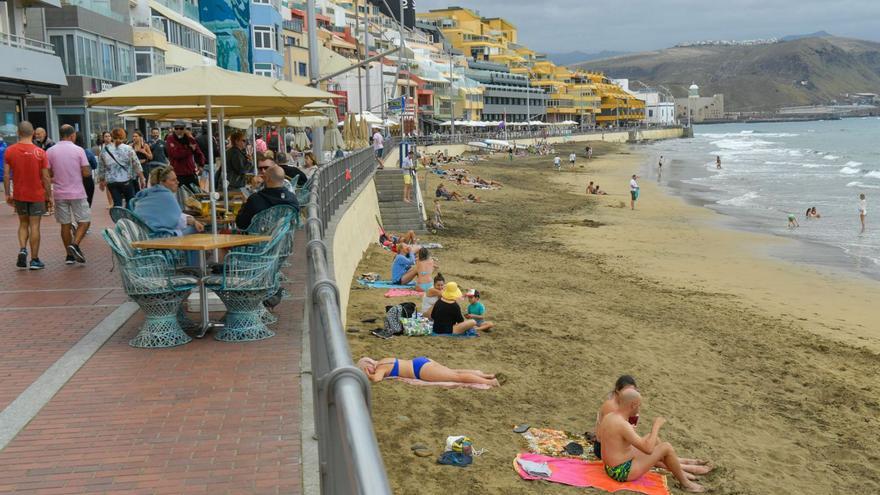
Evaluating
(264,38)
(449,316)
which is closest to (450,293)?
(449,316)

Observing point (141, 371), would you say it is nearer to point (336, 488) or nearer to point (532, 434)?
point (532, 434)

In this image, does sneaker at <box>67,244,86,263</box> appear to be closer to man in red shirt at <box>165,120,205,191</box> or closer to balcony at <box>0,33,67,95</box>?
man in red shirt at <box>165,120,205,191</box>

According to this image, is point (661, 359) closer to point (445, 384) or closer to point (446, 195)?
point (445, 384)

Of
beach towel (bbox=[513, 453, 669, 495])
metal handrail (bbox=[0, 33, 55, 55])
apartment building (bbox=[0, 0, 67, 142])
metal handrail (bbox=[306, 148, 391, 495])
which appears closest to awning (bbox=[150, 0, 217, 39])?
apartment building (bbox=[0, 0, 67, 142])

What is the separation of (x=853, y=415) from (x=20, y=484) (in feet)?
28.4

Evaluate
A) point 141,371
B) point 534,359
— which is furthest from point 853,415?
point 141,371

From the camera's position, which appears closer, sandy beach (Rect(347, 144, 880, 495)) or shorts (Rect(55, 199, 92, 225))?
sandy beach (Rect(347, 144, 880, 495))

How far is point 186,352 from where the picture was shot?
23.6 ft

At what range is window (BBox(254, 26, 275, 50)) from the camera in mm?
→ 50438

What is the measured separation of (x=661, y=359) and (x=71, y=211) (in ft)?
26.1

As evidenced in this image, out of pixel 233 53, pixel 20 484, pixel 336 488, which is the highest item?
pixel 233 53

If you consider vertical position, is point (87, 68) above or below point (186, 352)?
above

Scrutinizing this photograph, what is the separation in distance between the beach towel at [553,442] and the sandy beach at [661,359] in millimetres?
195

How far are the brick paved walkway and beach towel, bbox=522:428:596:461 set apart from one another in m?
2.25
